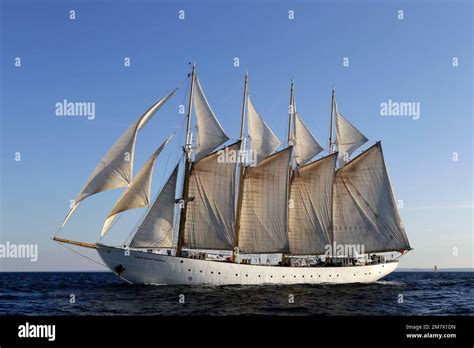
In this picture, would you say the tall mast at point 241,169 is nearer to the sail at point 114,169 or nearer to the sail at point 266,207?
the sail at point 266,207

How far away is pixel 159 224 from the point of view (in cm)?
4722

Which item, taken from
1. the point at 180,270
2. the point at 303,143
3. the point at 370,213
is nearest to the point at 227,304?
the point at 180,270

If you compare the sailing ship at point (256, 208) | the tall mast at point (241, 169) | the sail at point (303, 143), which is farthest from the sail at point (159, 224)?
the sail at point (303, 143)

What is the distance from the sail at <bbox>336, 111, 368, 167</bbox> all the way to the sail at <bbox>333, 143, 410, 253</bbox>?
285 centimetres

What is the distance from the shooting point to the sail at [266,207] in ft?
174

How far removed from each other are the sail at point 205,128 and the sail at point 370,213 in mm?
17848

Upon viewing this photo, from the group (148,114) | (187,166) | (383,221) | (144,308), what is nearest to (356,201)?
(383,221)

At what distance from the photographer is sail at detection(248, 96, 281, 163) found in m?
55.9

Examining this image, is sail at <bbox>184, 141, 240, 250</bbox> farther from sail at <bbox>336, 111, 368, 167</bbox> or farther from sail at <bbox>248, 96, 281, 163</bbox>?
sail at <bbox>336, 111, 368, 167</bbox>

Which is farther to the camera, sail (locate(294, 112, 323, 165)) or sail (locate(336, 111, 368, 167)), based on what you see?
sail (locate(336, 111, 368, 167))

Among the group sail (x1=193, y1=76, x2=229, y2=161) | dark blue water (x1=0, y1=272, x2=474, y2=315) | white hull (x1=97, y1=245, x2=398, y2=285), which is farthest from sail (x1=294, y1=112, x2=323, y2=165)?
dark blue water (x1=0, y1=272, x2=474, y2=315)

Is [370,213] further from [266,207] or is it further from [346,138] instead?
[266,207]

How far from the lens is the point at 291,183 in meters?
59.7
